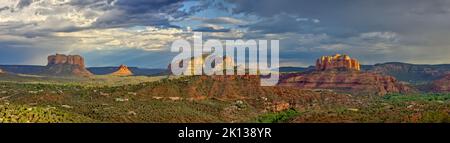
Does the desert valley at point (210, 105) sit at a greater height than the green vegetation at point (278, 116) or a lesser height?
→ greater

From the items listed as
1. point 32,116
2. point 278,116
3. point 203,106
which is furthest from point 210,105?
point 32,116

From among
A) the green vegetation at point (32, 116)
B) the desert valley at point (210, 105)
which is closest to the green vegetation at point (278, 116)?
the desert valley at point (210, 105)

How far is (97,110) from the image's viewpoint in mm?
100438

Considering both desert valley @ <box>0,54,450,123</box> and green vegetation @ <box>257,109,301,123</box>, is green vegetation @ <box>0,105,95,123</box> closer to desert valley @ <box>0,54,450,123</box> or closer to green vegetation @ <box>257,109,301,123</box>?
desert valley @ <box>0,54,450,123</box>

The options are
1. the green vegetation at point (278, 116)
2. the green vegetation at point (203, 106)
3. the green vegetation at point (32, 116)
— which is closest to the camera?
the green vegetation at point (32, 116)

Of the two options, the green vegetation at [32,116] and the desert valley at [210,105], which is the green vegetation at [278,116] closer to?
the desert valley at [210,105]

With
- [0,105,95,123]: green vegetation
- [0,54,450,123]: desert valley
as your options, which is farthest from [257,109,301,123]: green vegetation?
[0,105,95,123]: green vegetation
